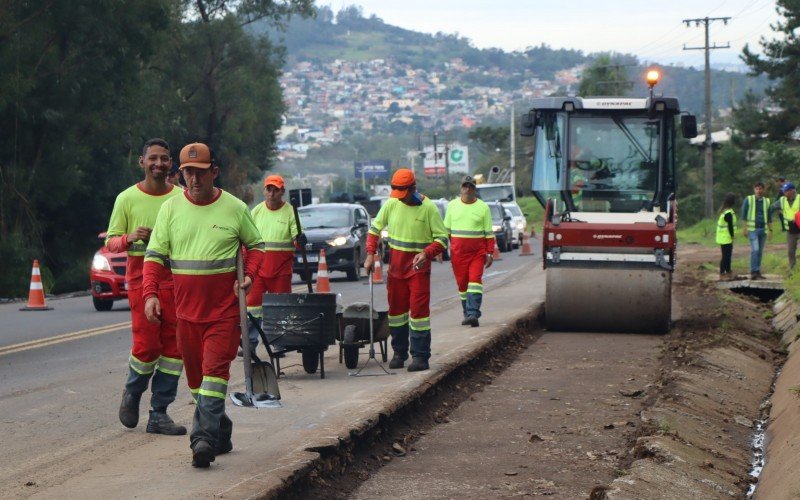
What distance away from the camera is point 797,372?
13.4 metres

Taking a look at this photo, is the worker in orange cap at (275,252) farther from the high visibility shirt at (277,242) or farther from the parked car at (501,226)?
the parked car at (501,226)

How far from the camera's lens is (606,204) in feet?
58.6

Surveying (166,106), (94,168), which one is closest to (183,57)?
(166,106)

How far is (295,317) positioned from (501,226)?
107 feet

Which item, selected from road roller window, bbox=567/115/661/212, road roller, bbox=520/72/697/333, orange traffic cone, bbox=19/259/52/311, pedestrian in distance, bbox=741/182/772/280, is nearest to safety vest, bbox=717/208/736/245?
pedestrian in distance, bbox=741/182/772/280

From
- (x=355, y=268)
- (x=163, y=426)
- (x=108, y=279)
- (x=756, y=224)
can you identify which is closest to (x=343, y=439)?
(x=163, y=426)

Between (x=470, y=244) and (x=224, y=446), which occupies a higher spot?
(x=470, y=244)

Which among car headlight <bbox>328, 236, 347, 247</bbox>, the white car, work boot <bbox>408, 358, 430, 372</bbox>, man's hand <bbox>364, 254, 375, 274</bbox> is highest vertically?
man's hand <bbox>364, 254, 375, 274</bbox>

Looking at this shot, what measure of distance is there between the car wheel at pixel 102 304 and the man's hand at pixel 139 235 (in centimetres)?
1360

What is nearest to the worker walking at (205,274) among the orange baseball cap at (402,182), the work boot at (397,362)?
the orange baseball cap at (402,182)

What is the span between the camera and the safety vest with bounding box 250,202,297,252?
13891 millimetres

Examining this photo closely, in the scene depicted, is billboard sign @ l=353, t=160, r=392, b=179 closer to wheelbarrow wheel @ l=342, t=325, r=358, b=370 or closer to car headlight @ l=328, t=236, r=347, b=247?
car headlight @ l=328, t=236, r=347, b=247

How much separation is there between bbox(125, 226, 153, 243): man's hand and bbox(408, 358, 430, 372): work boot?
4037 millimetres

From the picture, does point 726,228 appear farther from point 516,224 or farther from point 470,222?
point 516,224
